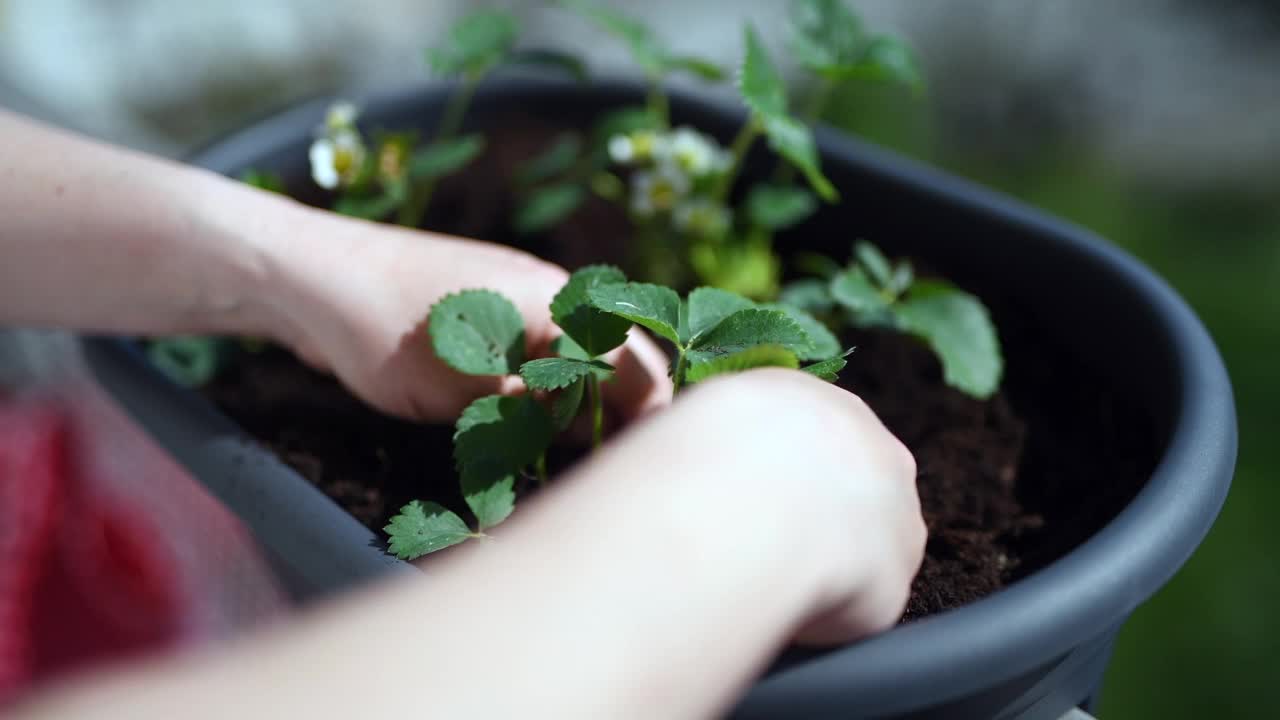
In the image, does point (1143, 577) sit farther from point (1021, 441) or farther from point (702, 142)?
point (702, 142)

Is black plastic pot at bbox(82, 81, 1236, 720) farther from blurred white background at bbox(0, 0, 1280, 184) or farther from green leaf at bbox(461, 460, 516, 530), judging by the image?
blurred white background at bbox(0, 0, 1280, 184)

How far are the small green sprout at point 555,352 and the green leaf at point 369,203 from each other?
0.21 metres

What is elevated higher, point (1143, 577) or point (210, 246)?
point (210, 246)

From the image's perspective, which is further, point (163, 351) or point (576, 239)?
point (576, 239)

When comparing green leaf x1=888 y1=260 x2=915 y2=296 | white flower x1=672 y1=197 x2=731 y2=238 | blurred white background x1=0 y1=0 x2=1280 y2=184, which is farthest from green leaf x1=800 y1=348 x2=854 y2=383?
blurred white background x1=0 y1=0 x2=1280 y2=184

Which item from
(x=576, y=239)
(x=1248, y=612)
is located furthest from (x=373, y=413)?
(x=1248, y=612)

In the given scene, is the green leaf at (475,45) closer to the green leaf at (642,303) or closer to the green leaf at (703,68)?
the green leaf at (703,68)

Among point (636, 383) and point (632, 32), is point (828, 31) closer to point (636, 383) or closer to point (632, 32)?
point (632, 32)

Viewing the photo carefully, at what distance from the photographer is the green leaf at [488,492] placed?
0.45 meters

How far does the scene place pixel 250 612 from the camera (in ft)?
1.94

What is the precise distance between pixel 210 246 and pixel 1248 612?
0.87 metres

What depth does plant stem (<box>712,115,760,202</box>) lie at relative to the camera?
718 millimetres

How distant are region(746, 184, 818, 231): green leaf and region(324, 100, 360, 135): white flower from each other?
275 mm

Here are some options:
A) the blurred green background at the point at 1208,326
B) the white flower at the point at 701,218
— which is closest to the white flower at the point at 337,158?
the white flower at the point at 701,218
